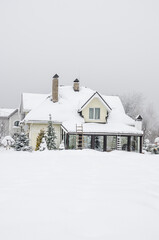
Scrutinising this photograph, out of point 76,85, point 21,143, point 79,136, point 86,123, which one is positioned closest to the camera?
point 79,136

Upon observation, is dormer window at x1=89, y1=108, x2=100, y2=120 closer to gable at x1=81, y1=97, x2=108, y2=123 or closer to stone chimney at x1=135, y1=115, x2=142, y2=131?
gable at x1=81, y1=97, x2=108, y2=123

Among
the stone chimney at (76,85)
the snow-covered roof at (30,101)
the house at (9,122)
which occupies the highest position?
the stone chimney at (76,85)

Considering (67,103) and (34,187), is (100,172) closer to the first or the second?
(34,187)

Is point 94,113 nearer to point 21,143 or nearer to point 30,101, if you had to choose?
point 21,143

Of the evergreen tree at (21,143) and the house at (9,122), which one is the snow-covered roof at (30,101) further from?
the house at (9,122)

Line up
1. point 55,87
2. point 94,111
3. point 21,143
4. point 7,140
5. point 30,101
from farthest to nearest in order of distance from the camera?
point 30,101
point 55,87
point 7,140
point 94,111
point 21,143

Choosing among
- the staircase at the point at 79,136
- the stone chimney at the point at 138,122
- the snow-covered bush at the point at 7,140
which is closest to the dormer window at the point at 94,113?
the staircase at the point at 79,136

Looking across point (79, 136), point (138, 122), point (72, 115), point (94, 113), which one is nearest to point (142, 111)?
point (138, 122)

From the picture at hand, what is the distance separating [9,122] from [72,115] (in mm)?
16752

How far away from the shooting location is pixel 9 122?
38.5m

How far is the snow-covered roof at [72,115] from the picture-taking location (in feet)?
77.3

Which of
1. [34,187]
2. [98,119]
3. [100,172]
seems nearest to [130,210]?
[34,187]

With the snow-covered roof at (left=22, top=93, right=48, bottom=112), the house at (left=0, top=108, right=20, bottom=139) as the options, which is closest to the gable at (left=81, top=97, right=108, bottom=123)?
the snow-covered roof at (left=22, top=93, right=48, bottom=112)

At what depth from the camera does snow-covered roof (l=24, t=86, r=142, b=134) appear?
23562 mm
